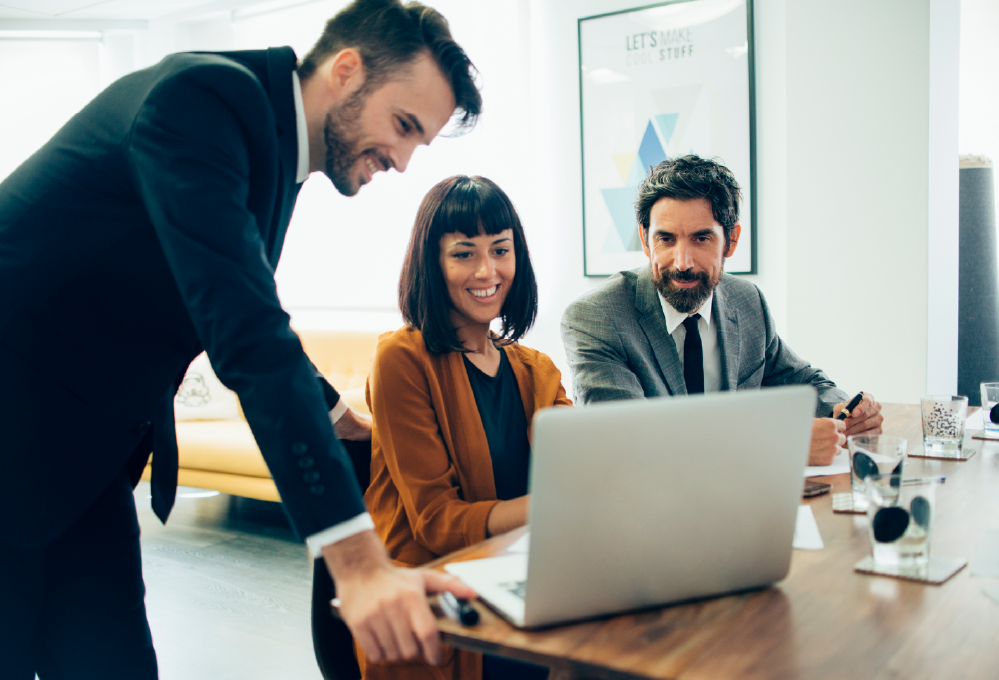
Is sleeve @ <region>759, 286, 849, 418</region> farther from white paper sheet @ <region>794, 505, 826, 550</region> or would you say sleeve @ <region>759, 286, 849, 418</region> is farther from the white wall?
the white wall

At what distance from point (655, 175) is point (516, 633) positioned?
1.47m

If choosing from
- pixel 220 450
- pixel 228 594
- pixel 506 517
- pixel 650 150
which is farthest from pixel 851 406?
pixel 220 450

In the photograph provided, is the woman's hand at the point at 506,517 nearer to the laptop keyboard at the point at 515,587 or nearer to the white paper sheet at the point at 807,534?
the laptop keyboard at the point at 515,587

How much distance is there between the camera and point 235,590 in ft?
9.71

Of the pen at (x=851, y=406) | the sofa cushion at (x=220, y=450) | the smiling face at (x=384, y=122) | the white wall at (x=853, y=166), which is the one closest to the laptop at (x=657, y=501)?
the smiling face at (x=384, y=122)

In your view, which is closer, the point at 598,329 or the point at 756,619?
the point at 756,619

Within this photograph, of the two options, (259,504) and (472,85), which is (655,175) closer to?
(472,85)

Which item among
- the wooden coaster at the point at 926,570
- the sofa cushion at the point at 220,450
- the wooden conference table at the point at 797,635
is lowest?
the sofa cushion at the point at 220,450

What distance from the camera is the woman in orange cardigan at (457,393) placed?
4.21 ft

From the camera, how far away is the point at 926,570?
0.94 meters

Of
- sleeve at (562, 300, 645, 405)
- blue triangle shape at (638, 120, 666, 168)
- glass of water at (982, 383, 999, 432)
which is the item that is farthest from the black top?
blue triangle shape at (638, 120, 666, 168)

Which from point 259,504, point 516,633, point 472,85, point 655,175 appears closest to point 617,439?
point 516,633

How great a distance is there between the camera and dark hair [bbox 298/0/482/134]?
1.09 meters

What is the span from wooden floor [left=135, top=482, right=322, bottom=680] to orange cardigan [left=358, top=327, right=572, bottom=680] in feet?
4.02
